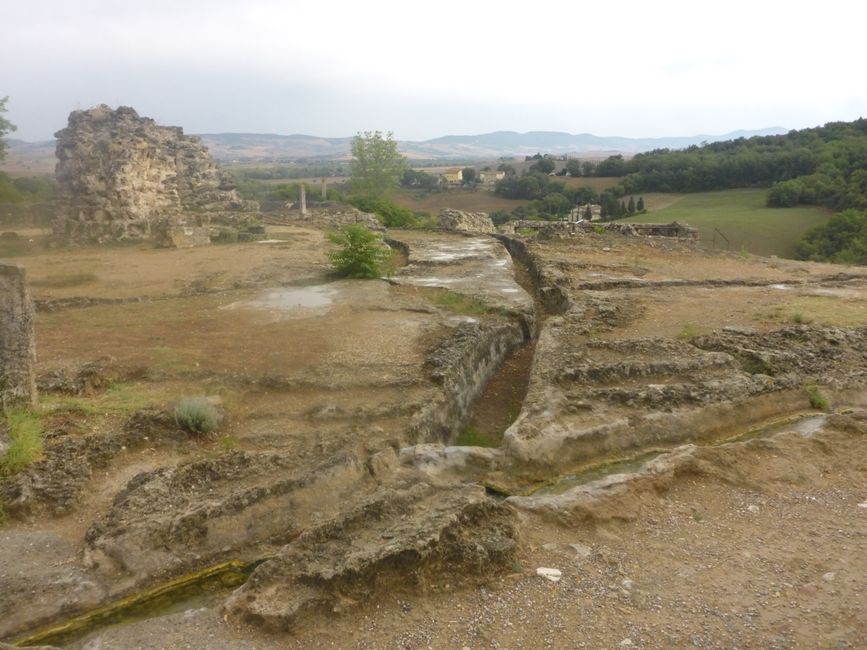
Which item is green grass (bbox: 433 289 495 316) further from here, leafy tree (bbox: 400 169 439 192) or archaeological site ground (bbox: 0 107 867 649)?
leafy tree (bbox: 400 169 439 192)

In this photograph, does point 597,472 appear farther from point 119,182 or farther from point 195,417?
point 119,182

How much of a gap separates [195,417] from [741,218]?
138 ft

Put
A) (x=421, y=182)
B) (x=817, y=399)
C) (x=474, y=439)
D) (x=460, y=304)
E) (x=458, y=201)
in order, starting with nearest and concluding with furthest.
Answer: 1. (x=817, y=399)
2. (x=474, y=439)
3. (x=460, y=304)
4. (x=458, y=201)
5. (x=421, y=182)

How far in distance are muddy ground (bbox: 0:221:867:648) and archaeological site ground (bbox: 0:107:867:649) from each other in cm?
3

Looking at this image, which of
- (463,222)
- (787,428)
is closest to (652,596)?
(787,428)

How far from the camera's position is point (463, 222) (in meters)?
28.2

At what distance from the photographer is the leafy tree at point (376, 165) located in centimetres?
4184

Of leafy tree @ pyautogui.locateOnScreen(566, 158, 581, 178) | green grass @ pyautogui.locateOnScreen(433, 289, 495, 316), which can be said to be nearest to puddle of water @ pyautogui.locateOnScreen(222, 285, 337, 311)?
green grass @ pyautogui.locateOnScreen(433, 289, 495, 316)

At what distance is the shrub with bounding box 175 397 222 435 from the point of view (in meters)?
6.70

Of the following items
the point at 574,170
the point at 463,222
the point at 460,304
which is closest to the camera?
the point at 460,304

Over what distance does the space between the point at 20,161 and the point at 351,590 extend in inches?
1304

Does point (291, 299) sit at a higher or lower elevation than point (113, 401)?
higher

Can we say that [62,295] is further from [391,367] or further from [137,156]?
[137,156]

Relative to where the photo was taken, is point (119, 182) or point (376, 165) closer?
point (119, 182)
